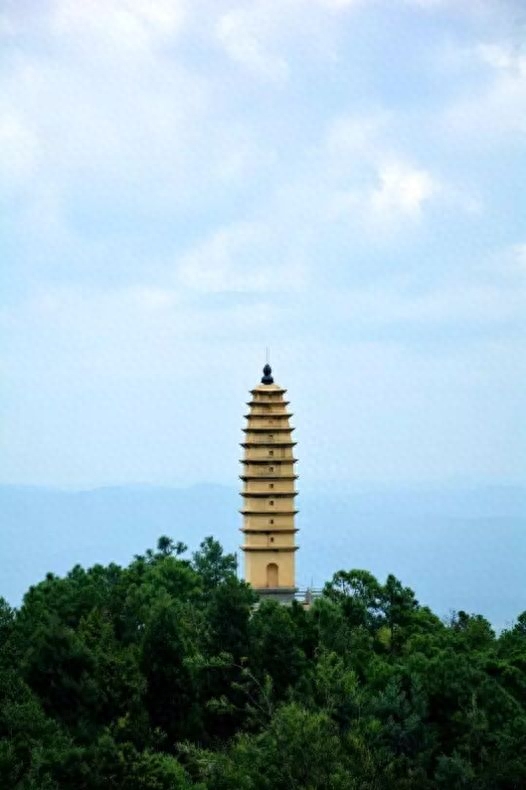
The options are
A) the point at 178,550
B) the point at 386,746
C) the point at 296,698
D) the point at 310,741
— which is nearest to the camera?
the point at 310,741

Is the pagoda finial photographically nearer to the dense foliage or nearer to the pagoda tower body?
the pagoda tower body

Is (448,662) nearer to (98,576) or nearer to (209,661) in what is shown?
(209,661)

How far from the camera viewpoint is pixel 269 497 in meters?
77.6

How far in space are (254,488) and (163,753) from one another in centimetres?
3095

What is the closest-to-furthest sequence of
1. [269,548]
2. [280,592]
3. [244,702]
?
1. [244,702]
2. [280,592]
3. [269,548]

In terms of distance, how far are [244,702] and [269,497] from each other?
26524mm

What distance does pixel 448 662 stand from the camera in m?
50.9

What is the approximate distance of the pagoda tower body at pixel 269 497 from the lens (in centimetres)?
7725

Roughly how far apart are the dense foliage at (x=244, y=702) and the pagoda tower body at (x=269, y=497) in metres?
17.0

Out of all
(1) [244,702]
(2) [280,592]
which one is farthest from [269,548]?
(1) [244,702]

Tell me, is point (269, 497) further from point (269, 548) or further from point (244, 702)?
point (244, 702)

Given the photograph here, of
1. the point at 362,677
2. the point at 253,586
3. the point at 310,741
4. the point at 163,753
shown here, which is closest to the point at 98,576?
the point at 253,586

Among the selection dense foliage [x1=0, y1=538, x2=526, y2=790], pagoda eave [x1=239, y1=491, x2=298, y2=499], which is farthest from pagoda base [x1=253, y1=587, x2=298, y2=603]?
dense foliage [x1=0, y1=538, x2=526, y2=790]

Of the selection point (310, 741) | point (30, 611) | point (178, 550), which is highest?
point (178, 550)
